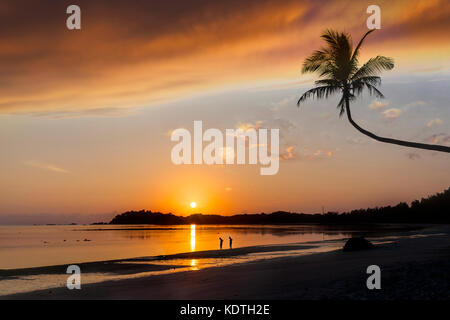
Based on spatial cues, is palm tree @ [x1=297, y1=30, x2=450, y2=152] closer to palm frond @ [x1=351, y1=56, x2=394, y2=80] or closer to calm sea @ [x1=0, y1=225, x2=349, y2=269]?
palm frond @ [x1=351, y1=56, x2=394, y2=80]

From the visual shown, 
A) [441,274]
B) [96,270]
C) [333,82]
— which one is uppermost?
[333,82]

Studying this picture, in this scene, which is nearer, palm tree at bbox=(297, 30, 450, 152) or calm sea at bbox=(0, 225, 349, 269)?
palm tree at bbox=(297, 30, 450, 152)

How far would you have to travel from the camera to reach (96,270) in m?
33.0

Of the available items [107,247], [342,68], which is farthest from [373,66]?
[107,247]

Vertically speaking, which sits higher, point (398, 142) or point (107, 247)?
point (398, 142)

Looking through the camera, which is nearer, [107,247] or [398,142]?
[398,142]

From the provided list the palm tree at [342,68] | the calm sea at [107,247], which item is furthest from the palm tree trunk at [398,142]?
the calm sea at [107,247]

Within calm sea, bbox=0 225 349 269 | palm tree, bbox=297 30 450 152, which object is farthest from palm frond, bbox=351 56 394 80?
calm sea, bbox=0 225 349 269

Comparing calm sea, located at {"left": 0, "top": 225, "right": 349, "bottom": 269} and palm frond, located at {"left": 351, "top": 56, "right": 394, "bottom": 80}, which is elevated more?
palm frond, located at {"left": 351, "top": 56, "right": 394, "bottom": 80}

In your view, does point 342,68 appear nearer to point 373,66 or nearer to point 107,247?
point 373,66
